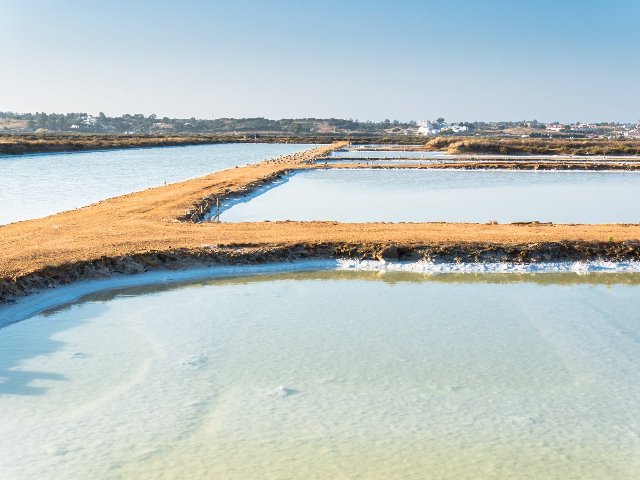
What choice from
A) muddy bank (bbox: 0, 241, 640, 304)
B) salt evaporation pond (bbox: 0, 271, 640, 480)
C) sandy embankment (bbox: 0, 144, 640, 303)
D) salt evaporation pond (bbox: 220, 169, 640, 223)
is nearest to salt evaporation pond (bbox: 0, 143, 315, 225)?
sandy embankment (bbox: 0, 144, 640, 303)

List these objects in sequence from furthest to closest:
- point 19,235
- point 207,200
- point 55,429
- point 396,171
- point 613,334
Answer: point 396,171 < point 207,200 < point 19,235 < point 613,334 < point 55,429

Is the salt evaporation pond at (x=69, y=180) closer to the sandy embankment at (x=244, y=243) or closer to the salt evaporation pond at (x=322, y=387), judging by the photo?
the sandy embankment at (x=244, y=243)

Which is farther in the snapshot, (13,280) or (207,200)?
(207,200)

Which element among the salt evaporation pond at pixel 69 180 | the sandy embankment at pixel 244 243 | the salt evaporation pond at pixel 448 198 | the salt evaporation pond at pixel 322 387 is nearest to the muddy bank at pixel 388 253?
the sandy embankment at pixel 244 243

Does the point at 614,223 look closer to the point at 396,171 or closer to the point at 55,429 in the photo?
the point at 55,429

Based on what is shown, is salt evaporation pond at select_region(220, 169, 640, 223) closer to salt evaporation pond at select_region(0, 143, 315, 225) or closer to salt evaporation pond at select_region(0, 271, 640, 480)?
salt evaporation pond at select_region(0, 143, 315, 225)

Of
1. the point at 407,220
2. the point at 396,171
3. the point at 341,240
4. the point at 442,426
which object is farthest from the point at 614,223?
the point at 396,171

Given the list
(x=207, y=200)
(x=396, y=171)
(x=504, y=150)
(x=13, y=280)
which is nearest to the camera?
(x=13, y=280)
